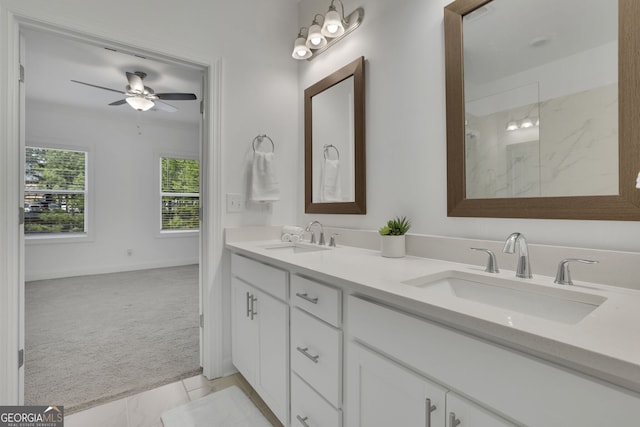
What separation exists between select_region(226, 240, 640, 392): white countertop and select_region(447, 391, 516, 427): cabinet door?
157 mm

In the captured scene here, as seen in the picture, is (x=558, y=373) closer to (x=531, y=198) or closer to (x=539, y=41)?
(x=531, y=198)

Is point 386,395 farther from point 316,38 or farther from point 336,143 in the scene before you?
point 316,38

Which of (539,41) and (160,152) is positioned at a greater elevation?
(160,152)

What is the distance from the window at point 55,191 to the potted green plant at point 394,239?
5.04 metres

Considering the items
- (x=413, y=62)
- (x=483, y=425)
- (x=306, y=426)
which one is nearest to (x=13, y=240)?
(x=306, y=426)

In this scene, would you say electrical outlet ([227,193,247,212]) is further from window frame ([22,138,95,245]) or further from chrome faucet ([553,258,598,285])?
window frame ([22,138,95,245])

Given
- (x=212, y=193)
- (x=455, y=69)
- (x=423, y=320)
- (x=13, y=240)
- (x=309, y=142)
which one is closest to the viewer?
(x=423, y=320)

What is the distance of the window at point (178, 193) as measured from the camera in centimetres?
530

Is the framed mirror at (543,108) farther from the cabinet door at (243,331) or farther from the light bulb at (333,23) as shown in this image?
the cabinet door at (243,331)

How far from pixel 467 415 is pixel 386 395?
0.80 feet

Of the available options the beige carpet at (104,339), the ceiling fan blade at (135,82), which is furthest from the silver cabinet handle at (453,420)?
the ceiling fan blade at (135,82)

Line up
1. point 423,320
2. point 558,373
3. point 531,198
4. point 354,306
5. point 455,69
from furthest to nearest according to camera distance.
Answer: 1. point 455,69
2. point 531,198
3. point 354,306
4. point 423,320
5. point 558,373

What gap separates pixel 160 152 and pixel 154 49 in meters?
3.85

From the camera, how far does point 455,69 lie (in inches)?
51.2
